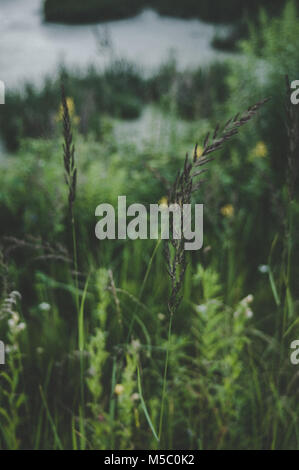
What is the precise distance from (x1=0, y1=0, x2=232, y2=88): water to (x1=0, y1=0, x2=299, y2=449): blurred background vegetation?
6.82 ft

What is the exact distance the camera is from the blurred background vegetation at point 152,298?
1.19 meters

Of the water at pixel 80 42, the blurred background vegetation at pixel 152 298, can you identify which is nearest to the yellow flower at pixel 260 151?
the blurred background vegetation at pixel 152 298

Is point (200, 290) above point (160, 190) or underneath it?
underneath

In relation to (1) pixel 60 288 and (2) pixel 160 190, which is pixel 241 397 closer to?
(1) pixel 60 288

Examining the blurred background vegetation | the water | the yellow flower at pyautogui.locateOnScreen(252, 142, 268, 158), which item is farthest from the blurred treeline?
the yellow flower at pyautogui.locateOnScreen(252, 142, 268, 158)

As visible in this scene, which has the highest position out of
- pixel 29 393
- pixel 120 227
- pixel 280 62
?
pixel 280 62

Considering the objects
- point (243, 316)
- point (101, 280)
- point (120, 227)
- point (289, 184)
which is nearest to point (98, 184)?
point (120, 227)

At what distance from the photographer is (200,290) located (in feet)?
5.73

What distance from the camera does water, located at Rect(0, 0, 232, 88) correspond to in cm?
561

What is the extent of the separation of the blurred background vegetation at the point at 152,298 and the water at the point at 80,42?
208cm

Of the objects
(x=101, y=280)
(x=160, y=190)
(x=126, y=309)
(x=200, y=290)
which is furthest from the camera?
(x=160, y=190)

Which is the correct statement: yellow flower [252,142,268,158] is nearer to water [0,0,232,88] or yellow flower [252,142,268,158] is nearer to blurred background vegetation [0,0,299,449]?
blurred background vegetation [0,0,299,449]

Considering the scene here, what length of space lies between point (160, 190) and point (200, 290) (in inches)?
38.4

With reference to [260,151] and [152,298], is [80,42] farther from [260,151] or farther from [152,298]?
[152,298]
